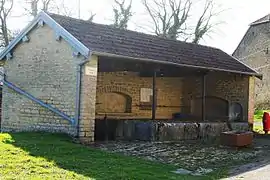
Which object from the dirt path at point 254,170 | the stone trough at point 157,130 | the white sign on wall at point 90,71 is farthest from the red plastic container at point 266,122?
the white sign on wall at point 90,71

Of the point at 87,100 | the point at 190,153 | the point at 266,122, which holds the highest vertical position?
the point at 87,100

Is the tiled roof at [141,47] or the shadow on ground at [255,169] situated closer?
the shadow on ground at [255,169]

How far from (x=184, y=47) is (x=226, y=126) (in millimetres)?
4209

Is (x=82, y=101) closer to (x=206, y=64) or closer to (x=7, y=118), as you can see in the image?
(x=7, y=118)

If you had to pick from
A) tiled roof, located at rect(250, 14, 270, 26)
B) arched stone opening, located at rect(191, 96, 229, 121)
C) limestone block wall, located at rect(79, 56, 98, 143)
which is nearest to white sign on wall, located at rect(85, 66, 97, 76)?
limestone block wall, located at rect(79, 56, 98, 143)

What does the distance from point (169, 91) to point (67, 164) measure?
41.7 ft

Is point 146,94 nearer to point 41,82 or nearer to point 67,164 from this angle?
point 41,82

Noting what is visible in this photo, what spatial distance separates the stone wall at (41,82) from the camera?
13.1 metres

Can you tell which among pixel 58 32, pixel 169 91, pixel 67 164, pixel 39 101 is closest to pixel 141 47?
pixel 58 32

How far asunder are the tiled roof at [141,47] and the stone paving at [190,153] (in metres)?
3.04

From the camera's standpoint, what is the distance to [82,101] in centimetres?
1259

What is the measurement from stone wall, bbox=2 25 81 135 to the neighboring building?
22.5 m

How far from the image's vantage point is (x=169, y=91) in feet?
68.1

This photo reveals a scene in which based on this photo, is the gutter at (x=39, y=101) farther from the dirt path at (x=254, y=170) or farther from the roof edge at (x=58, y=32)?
the dirt path at (x=254, y=170)
